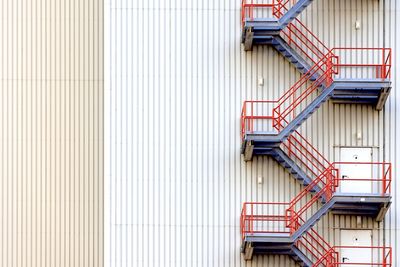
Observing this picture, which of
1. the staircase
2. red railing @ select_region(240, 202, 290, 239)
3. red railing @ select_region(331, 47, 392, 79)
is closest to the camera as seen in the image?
the staircase

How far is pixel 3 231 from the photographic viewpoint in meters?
52.4

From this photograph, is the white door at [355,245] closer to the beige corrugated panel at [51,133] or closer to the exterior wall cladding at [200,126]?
the exterior wall cladding at [200,126]

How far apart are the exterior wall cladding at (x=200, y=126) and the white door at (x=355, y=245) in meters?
0.28

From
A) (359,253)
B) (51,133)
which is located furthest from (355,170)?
(51,133)

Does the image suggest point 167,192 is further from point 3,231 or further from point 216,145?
point 3,231

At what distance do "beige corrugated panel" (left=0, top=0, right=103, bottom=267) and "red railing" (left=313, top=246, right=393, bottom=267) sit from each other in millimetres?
10217

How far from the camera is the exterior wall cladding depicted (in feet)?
158

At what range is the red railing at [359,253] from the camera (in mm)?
47781

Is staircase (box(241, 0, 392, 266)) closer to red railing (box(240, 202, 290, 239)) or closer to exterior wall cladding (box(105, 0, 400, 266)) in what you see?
red railing (box(240, 202, 290, 239))

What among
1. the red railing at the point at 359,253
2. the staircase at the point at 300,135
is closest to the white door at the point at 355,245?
the red railing at the point at 359,253

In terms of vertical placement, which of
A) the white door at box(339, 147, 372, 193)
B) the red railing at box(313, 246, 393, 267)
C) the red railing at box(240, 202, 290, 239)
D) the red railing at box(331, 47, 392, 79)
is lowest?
the red railing at box(313, 246, 393, 267)

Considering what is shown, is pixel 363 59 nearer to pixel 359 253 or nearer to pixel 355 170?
pixel 355 170

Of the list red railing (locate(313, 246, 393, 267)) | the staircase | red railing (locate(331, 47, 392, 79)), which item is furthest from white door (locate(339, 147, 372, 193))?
red railing (locate(331, 47, 392, 79))

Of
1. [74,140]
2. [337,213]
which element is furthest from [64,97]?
[337,213]
